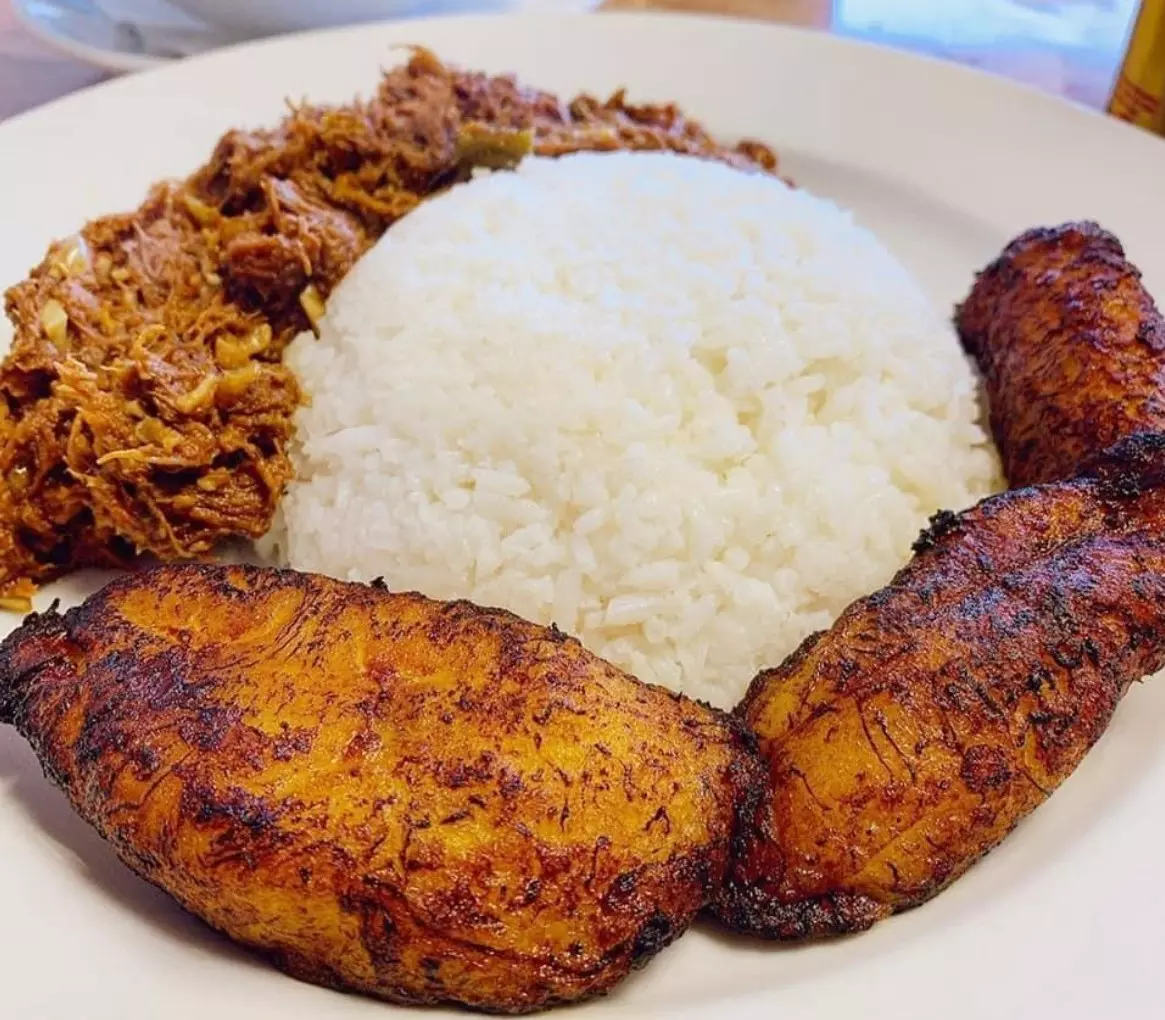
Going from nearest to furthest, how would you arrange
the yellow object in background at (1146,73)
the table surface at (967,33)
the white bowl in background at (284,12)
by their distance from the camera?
1. the yellow object in background at (1146,73)
2. the white bowl in background at (284,12)
3. the table surface at (967,33)

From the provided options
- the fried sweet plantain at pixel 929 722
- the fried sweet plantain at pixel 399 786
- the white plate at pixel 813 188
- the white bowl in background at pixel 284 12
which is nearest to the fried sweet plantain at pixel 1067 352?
the fried sweet plantain at pixel 929 722

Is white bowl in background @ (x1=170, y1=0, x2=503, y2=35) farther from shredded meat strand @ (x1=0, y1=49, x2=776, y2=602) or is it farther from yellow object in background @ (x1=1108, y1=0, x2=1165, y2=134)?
yellow object in background @ (x1=1108, y1=0, x2=1165, y2=134)

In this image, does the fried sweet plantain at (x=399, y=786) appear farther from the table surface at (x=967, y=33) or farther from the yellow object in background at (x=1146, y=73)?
the table surface at (x=967, y=33)

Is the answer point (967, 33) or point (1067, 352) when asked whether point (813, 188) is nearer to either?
point (1067, 352)

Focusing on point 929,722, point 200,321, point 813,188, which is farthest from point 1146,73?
point 200,321

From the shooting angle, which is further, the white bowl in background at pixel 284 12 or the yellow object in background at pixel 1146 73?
the white bowl in background at pixel 284 12
